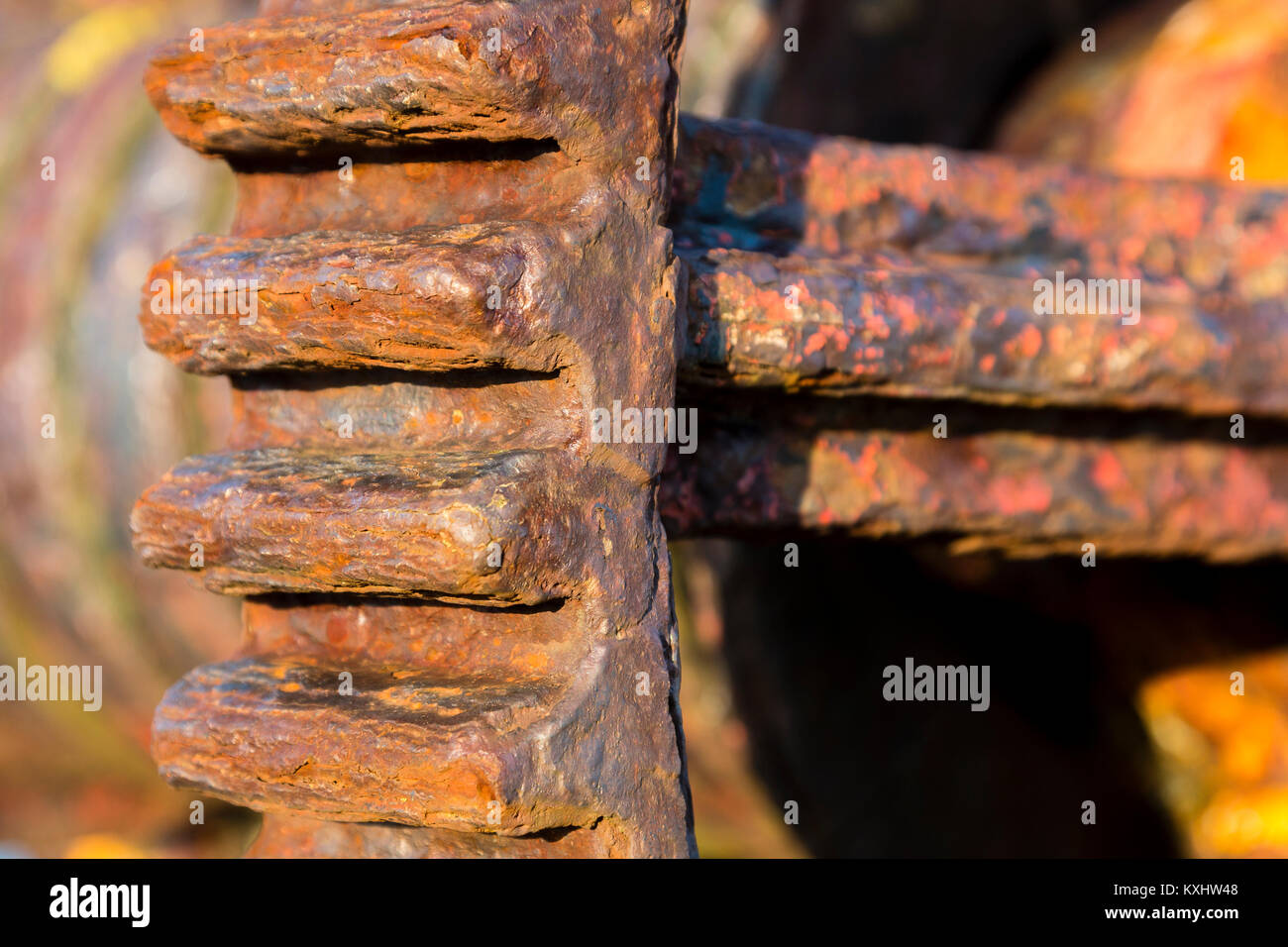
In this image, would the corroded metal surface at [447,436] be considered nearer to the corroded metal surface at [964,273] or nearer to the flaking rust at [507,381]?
the flaking rust at [507,381]

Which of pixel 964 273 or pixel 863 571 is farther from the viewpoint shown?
pixel 863 571

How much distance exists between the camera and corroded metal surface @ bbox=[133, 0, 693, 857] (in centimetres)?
99

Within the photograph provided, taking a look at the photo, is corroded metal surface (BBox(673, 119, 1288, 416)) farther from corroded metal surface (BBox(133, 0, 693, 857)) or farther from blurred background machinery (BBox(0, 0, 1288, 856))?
blurred background machinery (BBox(0, 0, 1288, 856))

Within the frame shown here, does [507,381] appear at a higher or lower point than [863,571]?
higher

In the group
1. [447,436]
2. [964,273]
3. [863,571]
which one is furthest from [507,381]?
[863,571]

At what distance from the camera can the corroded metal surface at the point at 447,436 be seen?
3.25ft

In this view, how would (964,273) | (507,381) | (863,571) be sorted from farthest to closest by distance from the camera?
(863,571) → (964,273) → (507,381)

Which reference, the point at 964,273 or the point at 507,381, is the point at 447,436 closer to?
the point at 507,381

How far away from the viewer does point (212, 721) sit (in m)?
1.10

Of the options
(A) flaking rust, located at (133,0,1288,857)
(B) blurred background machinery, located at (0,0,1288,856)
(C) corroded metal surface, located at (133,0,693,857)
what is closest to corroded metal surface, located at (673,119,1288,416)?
(A) flaking rust, located at (133,0,1288,857)

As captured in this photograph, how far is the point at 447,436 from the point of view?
3.59 ft

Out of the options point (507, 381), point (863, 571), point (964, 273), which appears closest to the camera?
point (507, 381)

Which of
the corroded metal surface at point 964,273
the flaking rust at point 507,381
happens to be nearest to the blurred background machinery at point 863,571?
the corroded metal surface at point 964,273
